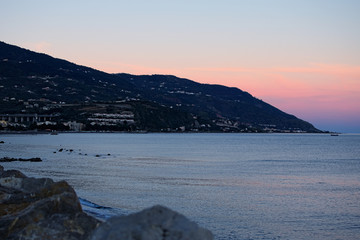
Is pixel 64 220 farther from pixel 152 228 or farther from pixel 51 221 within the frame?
pixel 152 228

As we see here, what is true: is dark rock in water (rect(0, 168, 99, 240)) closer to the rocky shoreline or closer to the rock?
the rocky shoreline

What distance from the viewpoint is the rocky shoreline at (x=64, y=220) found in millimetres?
8781

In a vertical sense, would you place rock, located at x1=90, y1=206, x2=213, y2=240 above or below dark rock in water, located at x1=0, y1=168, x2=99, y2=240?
above

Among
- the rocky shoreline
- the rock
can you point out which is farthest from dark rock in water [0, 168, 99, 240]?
the rock

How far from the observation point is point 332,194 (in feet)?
117

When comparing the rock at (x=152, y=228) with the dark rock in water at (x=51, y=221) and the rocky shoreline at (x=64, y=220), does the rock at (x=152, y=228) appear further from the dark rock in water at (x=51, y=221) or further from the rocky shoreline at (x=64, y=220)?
the dark rock in water at (x=51, y=221)

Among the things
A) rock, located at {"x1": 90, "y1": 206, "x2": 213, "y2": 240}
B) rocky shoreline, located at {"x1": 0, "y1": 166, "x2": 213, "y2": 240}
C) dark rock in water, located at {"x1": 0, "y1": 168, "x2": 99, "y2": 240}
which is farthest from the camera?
dark rock in water, located at {"x1": 0, "y1": 168, "x2": 99, "y2": 240}

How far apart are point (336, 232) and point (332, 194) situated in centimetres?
1337

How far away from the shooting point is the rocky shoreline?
8781 mm

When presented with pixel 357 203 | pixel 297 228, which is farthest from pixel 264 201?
pixel 297 228

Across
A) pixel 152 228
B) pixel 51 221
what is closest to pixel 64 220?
pixel 51 221

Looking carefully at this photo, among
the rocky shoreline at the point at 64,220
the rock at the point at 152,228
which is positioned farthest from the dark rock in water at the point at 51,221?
the rock at the point at 152,228

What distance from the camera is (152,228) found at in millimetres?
8750

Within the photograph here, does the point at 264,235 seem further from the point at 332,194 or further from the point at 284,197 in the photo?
the point at 332,194
